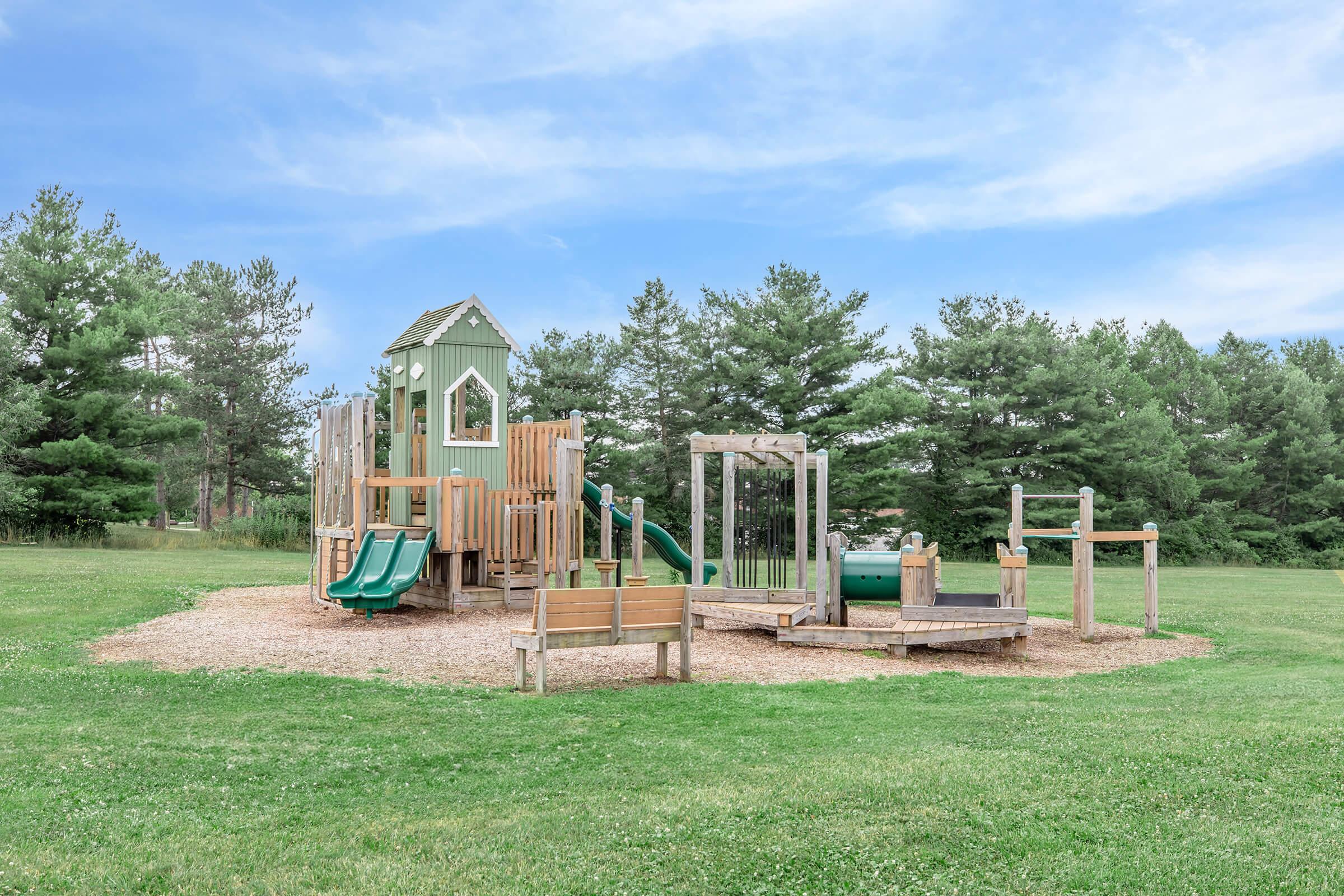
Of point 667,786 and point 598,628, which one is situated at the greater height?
point 598,628

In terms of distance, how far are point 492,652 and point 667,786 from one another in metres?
5.53

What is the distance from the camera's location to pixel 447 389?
16.4m

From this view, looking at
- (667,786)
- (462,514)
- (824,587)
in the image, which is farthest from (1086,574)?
A: (667,786)

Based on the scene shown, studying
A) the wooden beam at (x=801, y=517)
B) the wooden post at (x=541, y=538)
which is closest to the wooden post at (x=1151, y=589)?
the wooden beam at (x=801, y=517)

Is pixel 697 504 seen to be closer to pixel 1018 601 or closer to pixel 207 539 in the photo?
pixel 1018 601

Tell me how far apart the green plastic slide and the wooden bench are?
4.54m

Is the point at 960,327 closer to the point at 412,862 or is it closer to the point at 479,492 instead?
the point at 479,492

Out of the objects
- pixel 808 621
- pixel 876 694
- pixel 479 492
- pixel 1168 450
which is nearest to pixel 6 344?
pixel 479 492

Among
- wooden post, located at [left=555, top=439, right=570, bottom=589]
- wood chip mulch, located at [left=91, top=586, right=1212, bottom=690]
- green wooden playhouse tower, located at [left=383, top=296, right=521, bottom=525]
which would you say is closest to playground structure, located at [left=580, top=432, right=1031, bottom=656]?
wood chip mulch, located at [left=91, top=586, right=1212, bottom=690]

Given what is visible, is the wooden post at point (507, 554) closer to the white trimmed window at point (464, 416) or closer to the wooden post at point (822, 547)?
the white trimmed window at point (464, 416)

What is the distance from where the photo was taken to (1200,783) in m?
6.18

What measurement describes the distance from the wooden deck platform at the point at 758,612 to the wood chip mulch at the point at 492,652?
25 cm

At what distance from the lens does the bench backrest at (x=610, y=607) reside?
9.27 meters

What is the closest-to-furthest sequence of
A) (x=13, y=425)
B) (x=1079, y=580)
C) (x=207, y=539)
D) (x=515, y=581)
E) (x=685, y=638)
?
(x=685, y=638), (x=1079, y=580), (x=515, y=581), (x=13, y=425), (x=207, y=539)
